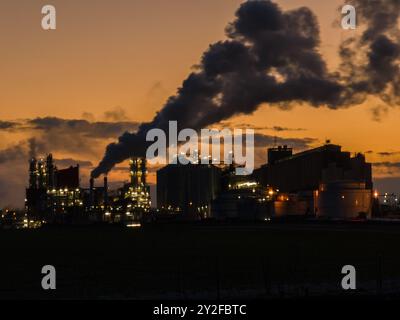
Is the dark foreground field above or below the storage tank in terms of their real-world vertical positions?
below

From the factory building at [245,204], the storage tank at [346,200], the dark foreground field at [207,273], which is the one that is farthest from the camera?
the factory building at [245,204]

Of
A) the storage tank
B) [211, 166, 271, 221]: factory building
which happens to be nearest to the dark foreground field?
the storage tank

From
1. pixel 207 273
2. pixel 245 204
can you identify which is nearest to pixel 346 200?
pixel 245 204

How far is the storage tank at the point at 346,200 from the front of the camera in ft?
524

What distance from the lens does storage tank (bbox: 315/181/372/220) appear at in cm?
15962

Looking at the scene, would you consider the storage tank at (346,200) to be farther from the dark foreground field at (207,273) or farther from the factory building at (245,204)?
the dark foreground field at (207,273)

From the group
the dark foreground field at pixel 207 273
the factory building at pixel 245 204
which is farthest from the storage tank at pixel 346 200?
the dark foreground field at pixel 207 273

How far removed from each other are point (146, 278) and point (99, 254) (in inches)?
987

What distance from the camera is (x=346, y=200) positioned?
159625mm

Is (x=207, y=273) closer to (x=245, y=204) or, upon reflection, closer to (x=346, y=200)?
(x=346, y=200)

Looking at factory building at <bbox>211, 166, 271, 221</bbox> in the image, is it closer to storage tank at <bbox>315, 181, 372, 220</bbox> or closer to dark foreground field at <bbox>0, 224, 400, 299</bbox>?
storage tank at <bbox>315, 181, 372, 220</bbox>

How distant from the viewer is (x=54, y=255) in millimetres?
64312
